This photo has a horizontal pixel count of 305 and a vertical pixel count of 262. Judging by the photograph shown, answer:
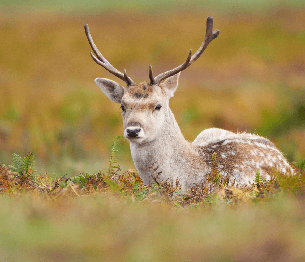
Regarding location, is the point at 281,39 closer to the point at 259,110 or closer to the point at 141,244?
the point at 259,110

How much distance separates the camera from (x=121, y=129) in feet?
52.0

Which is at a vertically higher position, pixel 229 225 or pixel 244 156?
pixel 244 156

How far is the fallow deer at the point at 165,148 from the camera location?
21.3 ft

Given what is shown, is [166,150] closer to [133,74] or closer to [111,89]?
[111,89]

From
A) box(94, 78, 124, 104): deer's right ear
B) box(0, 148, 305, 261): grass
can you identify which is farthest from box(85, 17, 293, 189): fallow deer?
box(0, 148, 305, 261): grass

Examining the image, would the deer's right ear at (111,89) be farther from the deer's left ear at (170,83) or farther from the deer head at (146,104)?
the deer's left ear at (170,83)

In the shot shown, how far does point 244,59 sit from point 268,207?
64.8 feet

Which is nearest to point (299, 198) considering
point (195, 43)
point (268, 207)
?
point (268, 207)

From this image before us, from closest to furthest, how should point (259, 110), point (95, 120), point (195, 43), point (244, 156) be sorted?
point (244, 156), point (95, 120), point (259, 110), point (195, 43)

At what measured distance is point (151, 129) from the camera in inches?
253

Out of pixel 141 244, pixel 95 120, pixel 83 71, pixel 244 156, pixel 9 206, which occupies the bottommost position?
pixel 141 244

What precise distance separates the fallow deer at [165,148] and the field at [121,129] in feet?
1.89

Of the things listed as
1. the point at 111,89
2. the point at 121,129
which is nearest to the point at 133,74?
the point at 121,129

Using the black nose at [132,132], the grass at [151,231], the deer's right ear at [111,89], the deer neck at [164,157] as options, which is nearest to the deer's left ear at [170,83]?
the deer neck at [164,157]
